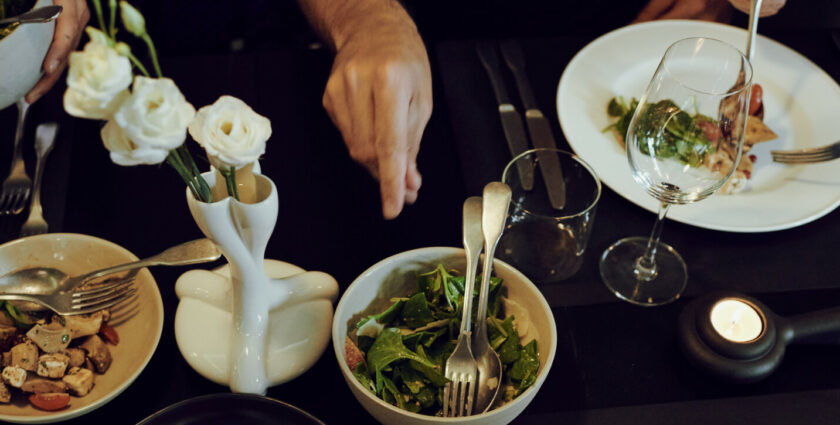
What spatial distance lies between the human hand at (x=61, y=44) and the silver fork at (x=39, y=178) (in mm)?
43

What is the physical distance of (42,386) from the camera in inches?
25.9

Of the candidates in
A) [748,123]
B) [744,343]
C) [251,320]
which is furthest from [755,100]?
[251,320]

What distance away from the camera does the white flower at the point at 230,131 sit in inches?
18.4

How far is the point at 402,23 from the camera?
1012mm

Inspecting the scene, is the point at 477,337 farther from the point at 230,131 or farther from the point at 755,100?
the point at 755,100

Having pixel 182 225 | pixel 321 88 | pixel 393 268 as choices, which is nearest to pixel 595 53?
pixel 321 88

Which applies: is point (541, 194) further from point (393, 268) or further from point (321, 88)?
point (321, 88)

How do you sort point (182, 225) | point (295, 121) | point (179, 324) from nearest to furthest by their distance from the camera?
point (179, 324) → point (182, 225) → point (295, 121)

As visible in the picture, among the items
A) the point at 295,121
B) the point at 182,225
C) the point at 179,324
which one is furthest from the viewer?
the point at 295,121

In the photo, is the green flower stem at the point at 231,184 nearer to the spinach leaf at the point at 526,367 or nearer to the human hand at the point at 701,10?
the spinach leaf at the point at 526,367

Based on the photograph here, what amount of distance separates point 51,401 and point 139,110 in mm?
388

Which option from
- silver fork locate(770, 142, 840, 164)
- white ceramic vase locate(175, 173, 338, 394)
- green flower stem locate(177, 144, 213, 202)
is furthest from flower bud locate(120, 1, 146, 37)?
silver fork locate(770, 142, 840, 164)

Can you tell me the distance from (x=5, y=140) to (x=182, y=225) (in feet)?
0.95

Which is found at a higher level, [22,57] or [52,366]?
[22,57]
